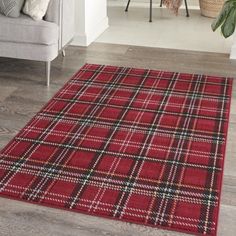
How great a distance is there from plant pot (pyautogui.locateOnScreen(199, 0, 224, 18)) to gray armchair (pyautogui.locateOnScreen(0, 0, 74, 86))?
2341 mm

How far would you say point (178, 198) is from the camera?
2131 mm

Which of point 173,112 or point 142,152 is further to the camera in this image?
point 173,112

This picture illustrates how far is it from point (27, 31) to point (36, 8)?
19 centimetres

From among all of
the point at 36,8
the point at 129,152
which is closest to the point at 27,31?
the point at 36,8

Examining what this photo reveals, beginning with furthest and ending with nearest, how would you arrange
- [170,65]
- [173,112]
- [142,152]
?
[170,65], [173,112], [142,152]

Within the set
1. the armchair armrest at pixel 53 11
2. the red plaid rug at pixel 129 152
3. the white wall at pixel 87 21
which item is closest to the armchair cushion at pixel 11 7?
the armchair armrest at pixel 53 11

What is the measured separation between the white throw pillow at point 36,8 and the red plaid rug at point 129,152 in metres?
0.54

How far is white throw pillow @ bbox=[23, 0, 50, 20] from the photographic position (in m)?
3.25

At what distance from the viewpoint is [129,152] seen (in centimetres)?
250

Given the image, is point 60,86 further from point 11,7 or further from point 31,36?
point 11,7

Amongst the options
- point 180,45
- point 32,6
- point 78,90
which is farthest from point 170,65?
point 32,6

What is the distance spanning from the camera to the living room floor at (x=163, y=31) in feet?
14.3

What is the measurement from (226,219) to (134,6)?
4.18 meters

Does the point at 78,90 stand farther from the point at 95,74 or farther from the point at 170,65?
the point at 170,65
